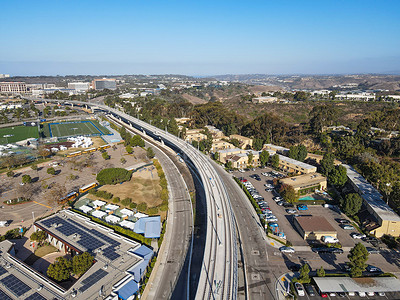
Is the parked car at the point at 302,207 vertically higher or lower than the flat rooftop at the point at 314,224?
lower

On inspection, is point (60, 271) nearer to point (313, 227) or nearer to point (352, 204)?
point (313, 227)

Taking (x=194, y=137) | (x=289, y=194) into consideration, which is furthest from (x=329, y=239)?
(x=194, y=137)

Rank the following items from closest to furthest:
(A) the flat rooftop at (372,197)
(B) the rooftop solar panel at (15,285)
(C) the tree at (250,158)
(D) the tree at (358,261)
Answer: (B) the rooftop solar panel at (15,285) → (D) the tree at (358,261) → (A) the flat rooftop at (372,197) → (C) the tree at (250,158)

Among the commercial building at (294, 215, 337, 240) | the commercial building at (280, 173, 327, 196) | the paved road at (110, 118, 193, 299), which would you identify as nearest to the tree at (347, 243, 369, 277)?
the commercial building at (294, 215, 337, 240)

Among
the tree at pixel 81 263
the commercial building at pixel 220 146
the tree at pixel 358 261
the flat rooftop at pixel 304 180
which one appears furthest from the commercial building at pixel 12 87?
the tree at pixel 358 261

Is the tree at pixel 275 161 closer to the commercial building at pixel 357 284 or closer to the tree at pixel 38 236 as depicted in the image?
the commercial building at pixel 357 284

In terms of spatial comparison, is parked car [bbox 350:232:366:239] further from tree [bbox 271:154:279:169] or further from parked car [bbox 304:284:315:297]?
tree [bbox 271:154:279:169]
